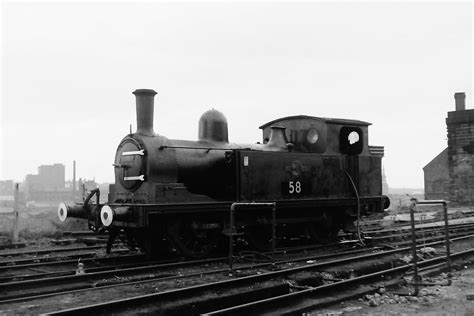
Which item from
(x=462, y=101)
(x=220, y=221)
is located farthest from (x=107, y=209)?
(x=462, y=101)

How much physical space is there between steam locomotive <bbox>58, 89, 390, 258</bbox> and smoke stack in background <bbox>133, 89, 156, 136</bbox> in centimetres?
2

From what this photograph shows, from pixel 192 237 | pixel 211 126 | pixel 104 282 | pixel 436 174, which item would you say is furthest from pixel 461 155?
pixel 104 282

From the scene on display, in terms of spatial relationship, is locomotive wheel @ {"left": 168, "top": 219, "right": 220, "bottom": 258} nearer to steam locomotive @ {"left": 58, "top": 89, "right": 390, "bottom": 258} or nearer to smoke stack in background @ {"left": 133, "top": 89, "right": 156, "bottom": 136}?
steam locomotive @ {"left": 58, "top": 89, "right": 390, "bottom": 258}

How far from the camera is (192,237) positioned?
929cm

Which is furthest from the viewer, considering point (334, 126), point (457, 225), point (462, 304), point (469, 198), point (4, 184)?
point (4, 184)

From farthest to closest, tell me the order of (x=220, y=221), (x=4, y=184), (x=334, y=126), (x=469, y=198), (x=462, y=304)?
(x=4, y=184) < (x=469, y=198) < (x=334, y=126) < (x=220, y=221) < (x=462, y=304)

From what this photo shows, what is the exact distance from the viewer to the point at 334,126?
38.4 ft

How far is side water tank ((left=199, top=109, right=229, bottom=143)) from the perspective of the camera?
10.3 m

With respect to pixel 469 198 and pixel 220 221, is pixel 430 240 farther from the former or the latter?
pixel 469 198

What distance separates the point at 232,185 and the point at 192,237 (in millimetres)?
1343

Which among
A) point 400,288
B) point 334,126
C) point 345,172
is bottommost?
point 400,288

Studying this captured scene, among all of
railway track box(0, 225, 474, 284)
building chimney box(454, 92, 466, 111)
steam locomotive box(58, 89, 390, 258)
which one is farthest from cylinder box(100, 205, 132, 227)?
building chimney box(454, 92, 466, 111)

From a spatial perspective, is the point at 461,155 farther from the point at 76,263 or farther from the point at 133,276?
the point at 133,276

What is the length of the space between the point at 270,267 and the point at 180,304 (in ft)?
9.07
